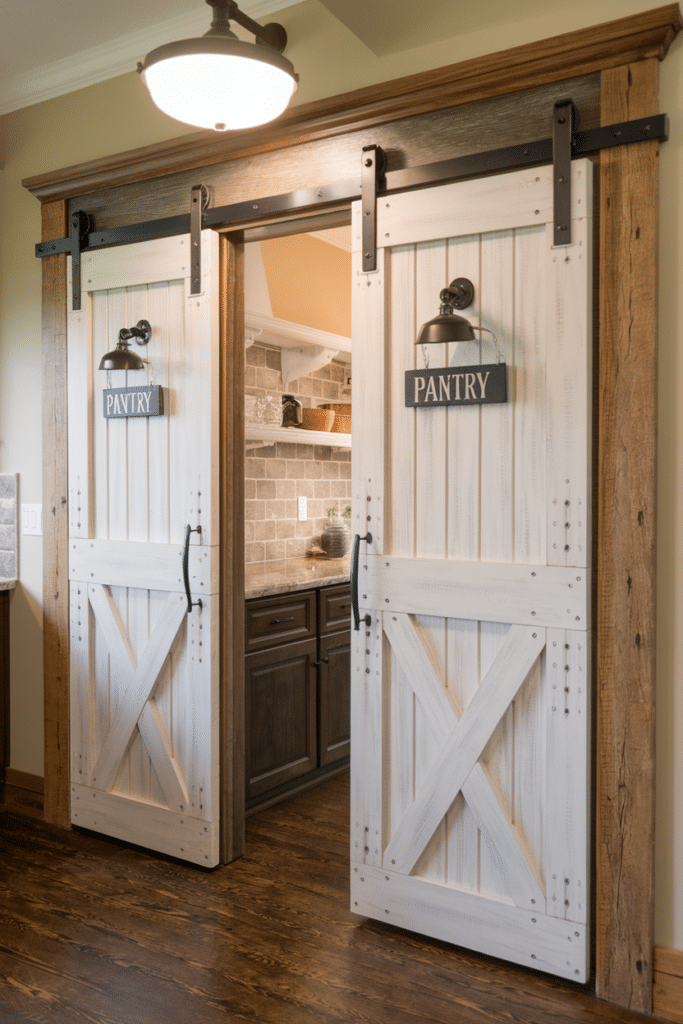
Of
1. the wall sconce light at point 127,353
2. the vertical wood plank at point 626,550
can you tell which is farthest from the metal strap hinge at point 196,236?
the vertical wood plank at point 626,550

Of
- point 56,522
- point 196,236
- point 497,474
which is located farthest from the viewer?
point 56,522

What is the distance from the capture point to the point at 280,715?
352 centimetres

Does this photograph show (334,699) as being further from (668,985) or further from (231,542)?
(668,985)

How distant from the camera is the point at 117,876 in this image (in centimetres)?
287

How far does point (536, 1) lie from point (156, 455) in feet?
6.23

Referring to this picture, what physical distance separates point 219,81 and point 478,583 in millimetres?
1513

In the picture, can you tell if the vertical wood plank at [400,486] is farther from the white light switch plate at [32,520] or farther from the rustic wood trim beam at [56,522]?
the white light switch plate at [32,520]

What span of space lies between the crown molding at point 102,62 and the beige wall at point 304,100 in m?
0.04

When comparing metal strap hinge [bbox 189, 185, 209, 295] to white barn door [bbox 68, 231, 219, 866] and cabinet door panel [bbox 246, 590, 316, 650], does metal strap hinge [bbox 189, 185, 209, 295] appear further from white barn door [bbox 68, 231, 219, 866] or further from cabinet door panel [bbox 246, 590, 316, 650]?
cabinet door panel [bbox 246, 590, 316, 650]

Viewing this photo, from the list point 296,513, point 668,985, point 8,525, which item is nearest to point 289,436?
point 296,513

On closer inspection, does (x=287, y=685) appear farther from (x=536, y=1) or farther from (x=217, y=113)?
(x=536, y=1)

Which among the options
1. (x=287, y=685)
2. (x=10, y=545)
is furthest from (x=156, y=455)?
(x=287, y=685)

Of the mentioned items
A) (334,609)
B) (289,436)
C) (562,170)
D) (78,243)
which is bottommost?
(334,609)

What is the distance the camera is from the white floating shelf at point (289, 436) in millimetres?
3707
